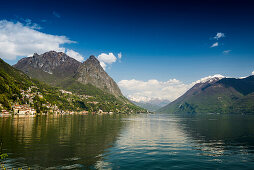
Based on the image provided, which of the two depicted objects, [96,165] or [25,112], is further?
[25,112]

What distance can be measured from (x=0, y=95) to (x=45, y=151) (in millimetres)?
186626

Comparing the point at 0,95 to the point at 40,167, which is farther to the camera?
the point at 0,95

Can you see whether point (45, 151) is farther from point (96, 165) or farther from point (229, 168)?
point (229, 168)

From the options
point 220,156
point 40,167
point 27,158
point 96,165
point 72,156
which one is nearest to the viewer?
point 40,167

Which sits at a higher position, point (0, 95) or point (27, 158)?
point (0, 95)

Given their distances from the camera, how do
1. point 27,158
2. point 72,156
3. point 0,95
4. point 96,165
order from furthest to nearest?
1. point 0,95
2. point 72,156
3. point 27,158
4. point 96,165

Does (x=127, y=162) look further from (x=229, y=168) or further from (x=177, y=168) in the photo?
(x=229, y=168)

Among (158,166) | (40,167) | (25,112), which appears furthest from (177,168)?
(25,112)

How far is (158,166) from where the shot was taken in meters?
27.3

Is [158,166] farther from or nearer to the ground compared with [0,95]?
nearer to the ground

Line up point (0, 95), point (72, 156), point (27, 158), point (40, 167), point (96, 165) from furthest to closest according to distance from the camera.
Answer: point (0, 95), point (72, 156), point (27, 158), point (96, 165), point (40, 167)

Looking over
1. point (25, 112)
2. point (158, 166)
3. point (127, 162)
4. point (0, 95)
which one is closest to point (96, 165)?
point (127, 162)

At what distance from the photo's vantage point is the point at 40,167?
2455cm

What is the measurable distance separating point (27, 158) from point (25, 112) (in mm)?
178395
